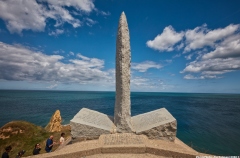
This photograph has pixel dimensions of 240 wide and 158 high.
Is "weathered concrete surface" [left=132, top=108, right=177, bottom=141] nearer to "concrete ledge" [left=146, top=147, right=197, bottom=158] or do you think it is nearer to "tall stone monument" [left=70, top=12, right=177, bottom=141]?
"tall stone monument" [left=70, top=12, right=177, bottom=141]

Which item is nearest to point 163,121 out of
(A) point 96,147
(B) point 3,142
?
(A) point 96,147

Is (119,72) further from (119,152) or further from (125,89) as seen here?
(119,152)

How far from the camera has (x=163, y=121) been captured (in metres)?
9.69

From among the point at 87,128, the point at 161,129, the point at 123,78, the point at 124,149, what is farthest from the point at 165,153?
the point at 123,78

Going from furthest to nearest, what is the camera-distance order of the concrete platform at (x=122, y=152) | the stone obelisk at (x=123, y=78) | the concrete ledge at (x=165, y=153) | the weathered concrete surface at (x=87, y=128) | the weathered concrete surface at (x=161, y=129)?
the stone obelisk at (x=123, y=78) → the weathered concrete surface at (x=161, y=129) → the weathered concrete surface at (x=87, y=128) → the concrete platform at (x=122, y=152) → the concrete ledge at (x=165, y=153)

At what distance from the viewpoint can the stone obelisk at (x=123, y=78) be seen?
393 inches

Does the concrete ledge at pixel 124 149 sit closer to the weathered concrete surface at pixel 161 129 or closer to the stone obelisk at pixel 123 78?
the weathered concrete surface at pixel 161 129

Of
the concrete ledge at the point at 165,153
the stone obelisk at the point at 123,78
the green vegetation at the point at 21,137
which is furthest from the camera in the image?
the green vegetation at the point at 21,137

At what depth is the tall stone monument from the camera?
9.18 meters

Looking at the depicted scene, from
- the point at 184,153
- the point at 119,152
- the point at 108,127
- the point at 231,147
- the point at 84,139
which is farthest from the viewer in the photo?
the point at 231,147

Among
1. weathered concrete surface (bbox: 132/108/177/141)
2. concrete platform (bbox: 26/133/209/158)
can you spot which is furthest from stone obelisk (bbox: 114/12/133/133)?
concrete platform (bbox: 26/133/209/158)

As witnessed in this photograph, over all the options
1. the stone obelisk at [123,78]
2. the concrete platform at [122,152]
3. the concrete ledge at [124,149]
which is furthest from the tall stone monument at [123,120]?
the concrete ledge at [124,149]

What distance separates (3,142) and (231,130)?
103 ft

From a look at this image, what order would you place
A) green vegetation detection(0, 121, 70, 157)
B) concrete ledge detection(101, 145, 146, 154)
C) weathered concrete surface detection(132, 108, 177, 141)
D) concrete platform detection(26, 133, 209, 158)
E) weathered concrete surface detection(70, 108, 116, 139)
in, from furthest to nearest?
green vegetation detection(0, 121, 70, 157)
weathered concrete surface detection(132, 108, 177, 141)
weathered concrete surface detection(70, 108, 116, 139)
concrete ledge detection(101, 145, 146, 154)
concrete platform detection(26, 133, 209, 158)
